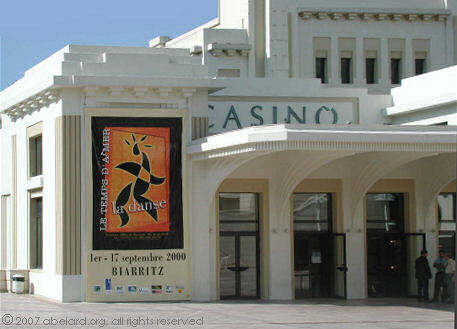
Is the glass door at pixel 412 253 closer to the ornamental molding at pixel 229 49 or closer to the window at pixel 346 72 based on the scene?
the window at pixel 346 72

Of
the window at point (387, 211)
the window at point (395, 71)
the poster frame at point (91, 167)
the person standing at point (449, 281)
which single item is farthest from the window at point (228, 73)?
the person standing at point (449, 281)

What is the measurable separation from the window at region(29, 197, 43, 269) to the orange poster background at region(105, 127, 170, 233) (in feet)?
13.4

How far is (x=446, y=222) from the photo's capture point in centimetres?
3422

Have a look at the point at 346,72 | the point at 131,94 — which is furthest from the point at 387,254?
the point at 346,72

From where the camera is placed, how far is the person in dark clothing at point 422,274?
31844mm

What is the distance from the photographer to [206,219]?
101 feet

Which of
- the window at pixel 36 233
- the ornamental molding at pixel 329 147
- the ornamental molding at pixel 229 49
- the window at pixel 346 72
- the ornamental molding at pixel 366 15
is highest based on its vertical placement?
the ornamental molding at pixel 366 15

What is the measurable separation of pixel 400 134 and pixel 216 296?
7.47 m

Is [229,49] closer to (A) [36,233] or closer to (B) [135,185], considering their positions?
(A) [36,233]

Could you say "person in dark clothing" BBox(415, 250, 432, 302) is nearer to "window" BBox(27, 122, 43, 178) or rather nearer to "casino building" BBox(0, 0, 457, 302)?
"casino building" BBox(0, 0, 457, 302)

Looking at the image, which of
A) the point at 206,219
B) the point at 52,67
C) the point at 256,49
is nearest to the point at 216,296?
the point at 206,219

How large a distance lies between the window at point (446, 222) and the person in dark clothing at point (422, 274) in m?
2.15

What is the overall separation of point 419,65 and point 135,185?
91.3ft

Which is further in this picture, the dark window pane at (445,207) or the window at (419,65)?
the window at (419,65)
